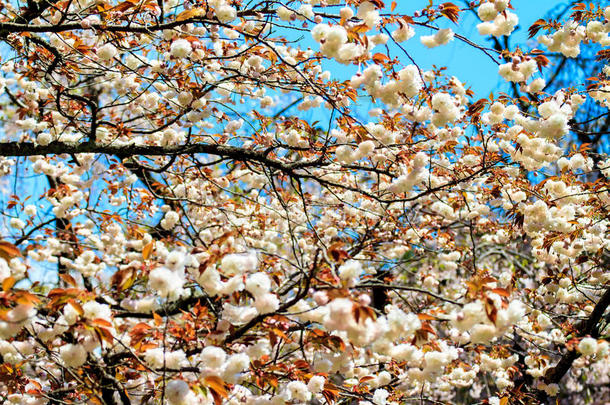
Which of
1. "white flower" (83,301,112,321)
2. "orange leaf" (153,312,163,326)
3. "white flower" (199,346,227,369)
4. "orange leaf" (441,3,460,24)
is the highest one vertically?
"orange leaf" (441,3,460,24)

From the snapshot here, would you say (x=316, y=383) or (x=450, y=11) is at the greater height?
(x=450, y=11)

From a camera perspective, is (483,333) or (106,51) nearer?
(483,333)

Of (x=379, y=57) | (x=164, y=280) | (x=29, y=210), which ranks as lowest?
(x=164, y=280)

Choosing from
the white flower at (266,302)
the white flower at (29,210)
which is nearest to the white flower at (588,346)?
the white flower at (266,302)

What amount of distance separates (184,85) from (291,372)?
1.71 metres

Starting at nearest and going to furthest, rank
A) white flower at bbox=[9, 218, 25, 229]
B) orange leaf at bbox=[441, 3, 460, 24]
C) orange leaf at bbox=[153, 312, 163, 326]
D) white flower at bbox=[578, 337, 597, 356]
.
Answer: orange leaf at bbox=[153, 312, 163, 326], white flower at bbox=[578, 337, 597, 356], orange leaf at bbox=[441, 3, 460, 24], white flower at bbox=[9, 218, 25, 229]

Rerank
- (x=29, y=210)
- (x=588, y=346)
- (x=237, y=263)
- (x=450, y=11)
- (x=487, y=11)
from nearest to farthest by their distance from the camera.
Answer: (x=237, y=263), (x=588, y=346), (x=450, y=11), (x=487, y=11), (x=29, y=210)

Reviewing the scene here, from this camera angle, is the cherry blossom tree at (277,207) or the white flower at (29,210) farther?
the white flower at (29,210)

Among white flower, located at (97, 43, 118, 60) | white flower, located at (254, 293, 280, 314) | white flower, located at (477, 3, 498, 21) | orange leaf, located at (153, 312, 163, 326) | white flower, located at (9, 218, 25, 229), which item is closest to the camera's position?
white flower, located at (254, 293, 280, 314)

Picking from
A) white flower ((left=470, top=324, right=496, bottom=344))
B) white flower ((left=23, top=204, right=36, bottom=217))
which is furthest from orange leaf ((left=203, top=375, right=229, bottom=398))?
white flower ((left=23, top=204, right=36, bottom=217))

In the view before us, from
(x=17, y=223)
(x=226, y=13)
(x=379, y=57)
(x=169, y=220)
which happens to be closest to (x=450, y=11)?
(x=379, y=57)

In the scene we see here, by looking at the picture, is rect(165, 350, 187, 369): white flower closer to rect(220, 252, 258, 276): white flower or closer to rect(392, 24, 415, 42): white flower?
rect(220, 252, 258, 276): white flower

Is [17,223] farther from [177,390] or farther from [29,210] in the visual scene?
[177,390]

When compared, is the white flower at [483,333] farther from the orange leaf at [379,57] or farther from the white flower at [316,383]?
the orange leaf at [379,57]
